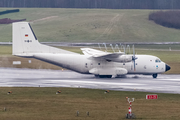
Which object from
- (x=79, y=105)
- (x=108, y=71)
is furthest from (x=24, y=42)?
(x=79, y=105)

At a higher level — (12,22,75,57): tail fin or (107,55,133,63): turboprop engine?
(12,22,75,57): tail fin

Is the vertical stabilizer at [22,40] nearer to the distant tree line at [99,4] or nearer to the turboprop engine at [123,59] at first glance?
the turboprop engine at [123,59]

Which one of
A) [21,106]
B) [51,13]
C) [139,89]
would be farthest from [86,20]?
[21,106]

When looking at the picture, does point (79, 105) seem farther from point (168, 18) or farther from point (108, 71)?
point (168, 18)

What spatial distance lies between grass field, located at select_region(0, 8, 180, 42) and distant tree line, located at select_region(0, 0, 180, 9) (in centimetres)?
522

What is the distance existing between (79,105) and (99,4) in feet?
365

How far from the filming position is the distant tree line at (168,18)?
96938 millimetres

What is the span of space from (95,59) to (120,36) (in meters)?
55.7

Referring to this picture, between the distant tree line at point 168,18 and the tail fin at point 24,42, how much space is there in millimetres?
68660

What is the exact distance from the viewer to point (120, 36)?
93250 mm

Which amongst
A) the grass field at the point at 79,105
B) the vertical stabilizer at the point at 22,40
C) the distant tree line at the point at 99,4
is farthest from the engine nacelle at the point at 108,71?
the distant tree line at the point at 99,4

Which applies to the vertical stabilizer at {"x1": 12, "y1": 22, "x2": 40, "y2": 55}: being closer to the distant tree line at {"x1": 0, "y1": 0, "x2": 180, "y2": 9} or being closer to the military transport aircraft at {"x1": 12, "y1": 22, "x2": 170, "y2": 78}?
the military transport aircraft at {"x1": 12, "y1": 22, "x2": 170, "y2": 78}

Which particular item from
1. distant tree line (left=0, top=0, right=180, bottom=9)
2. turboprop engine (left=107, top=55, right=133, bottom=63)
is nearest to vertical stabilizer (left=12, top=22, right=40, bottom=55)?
turboprop engine (left=107, top=55, right=133, bottom=63)

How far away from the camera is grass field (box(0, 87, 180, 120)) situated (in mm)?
19234
